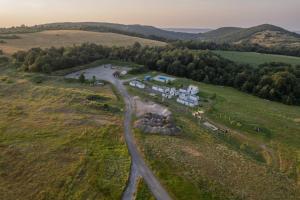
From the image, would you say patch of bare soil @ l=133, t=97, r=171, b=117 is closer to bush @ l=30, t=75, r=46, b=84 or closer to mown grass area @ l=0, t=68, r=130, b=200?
mown grass area @ l=0, t=68, r=130, b=200

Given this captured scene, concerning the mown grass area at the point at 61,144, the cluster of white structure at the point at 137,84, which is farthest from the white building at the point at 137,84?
the mown grass area at the point at 61,144

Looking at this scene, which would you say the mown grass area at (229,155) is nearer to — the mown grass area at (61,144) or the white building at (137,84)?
the mown grass area at (61,144)

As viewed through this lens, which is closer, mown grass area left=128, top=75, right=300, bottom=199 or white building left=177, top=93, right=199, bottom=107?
mown grass area left=128, top=75, right=300, bottom=199

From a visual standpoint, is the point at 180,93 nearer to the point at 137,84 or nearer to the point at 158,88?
the point at 158,88

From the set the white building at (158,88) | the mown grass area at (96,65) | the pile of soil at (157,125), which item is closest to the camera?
the pile of soil at (157,125)

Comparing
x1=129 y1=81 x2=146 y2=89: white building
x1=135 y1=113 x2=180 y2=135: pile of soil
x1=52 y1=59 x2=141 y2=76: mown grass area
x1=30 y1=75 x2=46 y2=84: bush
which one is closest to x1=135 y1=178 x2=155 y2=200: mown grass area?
x1=135 y1=113 x2=180 y2=135: pile of soil

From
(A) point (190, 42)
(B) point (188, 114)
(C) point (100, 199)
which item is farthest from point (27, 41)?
(C) point (100, 199)
